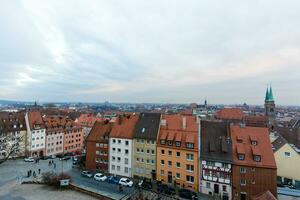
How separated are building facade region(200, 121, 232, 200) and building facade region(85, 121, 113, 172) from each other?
20267 millimetres

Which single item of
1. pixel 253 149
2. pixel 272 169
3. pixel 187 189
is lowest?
pixel 187 189

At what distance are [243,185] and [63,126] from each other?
55.4m

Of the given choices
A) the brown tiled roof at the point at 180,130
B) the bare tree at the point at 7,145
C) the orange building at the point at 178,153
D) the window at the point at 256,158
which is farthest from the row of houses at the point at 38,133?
the window at the point at 256,158

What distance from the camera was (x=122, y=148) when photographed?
160ft

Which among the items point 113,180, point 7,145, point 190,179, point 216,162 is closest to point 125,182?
point 113,180

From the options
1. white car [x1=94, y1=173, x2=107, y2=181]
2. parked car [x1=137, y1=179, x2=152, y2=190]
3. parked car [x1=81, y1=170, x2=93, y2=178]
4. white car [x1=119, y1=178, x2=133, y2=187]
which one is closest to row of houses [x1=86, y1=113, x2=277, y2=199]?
parked car [x1=137, y1=179, x2=152, y2=190]

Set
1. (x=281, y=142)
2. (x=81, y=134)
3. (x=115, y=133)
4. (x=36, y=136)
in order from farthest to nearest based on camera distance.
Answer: (x=81, y=134) < (x=36, y=136) < (x=115, y=133) < (x=281, y=142)

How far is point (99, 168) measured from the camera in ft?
168

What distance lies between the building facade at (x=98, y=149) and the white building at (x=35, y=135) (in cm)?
2121

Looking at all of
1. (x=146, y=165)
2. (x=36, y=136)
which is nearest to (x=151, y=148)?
(x=146, y=165)

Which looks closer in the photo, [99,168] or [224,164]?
[224,164]

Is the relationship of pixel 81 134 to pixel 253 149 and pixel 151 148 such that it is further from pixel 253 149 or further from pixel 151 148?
pixel 253 149

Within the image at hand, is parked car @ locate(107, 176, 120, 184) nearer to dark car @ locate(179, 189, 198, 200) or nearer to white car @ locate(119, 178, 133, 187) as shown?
white car @ locate(119, 178, 133, 187)

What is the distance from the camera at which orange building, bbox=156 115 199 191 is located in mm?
41562
